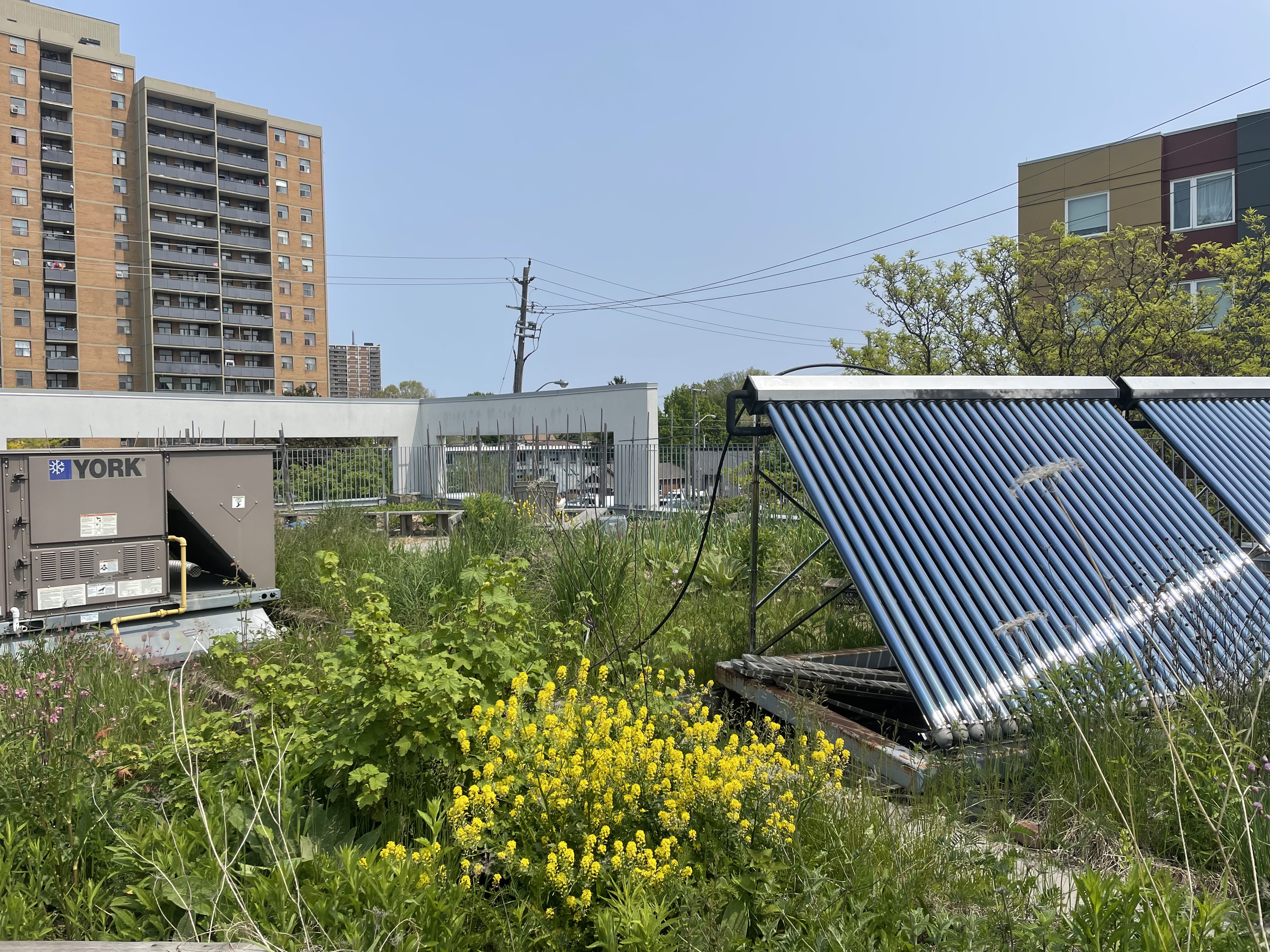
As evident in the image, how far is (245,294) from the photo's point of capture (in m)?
81.3

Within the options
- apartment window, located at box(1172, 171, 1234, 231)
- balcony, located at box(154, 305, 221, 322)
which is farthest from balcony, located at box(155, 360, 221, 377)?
apartment window, located at box(1172, 171, 1234, 231)

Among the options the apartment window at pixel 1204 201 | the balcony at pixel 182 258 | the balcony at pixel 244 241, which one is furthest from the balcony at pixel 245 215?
the apartment window at pixel 1204 201

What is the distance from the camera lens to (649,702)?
12.8 feet

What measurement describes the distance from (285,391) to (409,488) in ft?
190

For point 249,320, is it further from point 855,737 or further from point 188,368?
point 855,737

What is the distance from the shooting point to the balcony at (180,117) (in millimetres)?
75688

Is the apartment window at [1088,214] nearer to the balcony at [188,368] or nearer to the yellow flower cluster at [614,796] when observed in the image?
the yellow flower cluster at [614,796]

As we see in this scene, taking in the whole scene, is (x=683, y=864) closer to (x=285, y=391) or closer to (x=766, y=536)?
(x=766, y=536)

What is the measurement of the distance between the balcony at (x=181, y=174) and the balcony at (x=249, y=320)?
11628 millimetres

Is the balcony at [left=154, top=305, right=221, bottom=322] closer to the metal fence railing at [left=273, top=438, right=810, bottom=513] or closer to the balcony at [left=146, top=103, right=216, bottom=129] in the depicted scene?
the balcony at [left=146, top=103, right=216, bottom=129]

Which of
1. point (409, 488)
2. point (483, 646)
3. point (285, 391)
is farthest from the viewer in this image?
point (285, 391)

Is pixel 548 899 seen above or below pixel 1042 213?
below

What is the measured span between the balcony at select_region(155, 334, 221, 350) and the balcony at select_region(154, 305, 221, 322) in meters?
1.30

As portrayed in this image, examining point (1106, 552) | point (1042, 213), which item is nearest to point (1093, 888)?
point (1106, 552)
